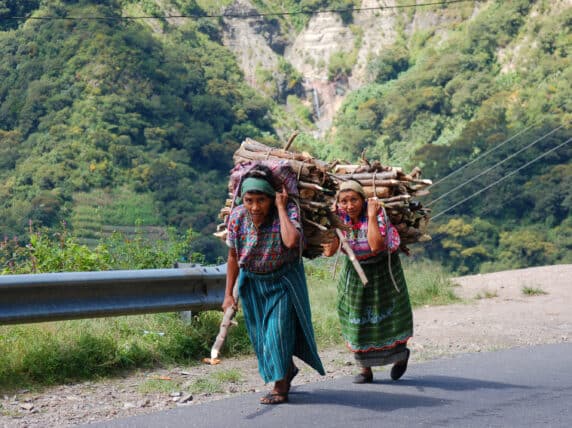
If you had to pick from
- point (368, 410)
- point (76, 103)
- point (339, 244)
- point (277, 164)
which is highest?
point (76, 103)

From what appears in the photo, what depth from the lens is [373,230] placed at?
21.3 feet

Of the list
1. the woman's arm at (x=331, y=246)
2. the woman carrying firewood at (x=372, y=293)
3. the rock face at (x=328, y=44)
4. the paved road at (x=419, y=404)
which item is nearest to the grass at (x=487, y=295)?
the paved road at (x=419, y=404)

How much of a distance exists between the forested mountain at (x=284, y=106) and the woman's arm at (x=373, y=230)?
27900 mm

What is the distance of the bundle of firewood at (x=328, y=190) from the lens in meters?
5.98

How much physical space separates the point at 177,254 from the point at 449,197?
138ft

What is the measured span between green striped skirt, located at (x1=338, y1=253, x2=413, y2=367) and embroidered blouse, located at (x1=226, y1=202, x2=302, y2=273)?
1.20m

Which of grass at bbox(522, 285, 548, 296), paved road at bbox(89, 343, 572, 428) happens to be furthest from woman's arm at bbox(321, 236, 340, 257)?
grass at bbox(522, 285, 548, 296)

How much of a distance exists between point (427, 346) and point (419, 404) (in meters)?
3.14

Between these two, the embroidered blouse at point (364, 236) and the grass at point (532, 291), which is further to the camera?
the grass at point (532, 291)

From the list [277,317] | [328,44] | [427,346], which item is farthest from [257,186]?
[328,44]

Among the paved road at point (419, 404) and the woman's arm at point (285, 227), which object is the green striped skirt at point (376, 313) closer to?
the paved road at point (419, 404)

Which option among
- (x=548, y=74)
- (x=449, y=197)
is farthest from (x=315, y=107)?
(x=449, y=197)

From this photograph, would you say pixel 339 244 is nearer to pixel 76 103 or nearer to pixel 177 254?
pixel 177 254

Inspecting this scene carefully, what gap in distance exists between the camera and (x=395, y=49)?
247 ft
